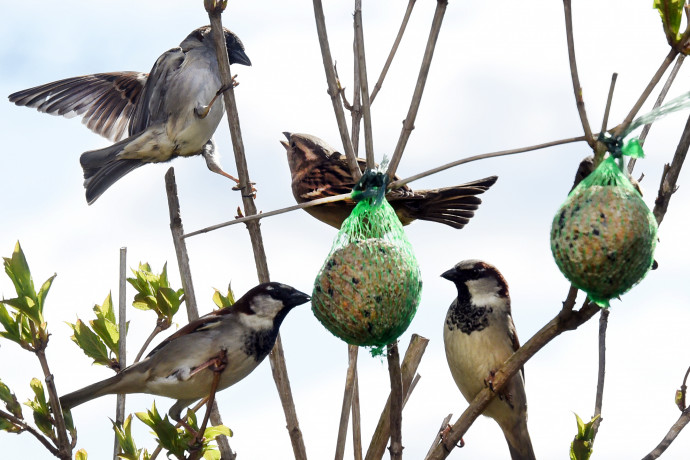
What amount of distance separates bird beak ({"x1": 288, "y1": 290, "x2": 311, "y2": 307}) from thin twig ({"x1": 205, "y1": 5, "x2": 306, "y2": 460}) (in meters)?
0.19

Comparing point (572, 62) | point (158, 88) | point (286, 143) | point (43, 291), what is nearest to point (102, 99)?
point (158, 88)

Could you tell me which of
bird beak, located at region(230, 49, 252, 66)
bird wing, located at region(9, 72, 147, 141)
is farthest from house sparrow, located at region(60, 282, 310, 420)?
bird wing, located at region(9, 72, 147, 141)

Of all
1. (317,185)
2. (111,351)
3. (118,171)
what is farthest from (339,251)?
(118,171)

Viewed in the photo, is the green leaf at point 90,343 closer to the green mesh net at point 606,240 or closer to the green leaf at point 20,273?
the green leaf at point 20,273

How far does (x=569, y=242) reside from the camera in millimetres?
2469

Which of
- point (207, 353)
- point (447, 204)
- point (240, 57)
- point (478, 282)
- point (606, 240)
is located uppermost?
point (240, 57)

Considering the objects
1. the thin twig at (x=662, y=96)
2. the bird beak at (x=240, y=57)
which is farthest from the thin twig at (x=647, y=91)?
the bird beak at (x=240, y=57)

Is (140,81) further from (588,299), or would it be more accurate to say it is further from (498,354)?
(588,299)

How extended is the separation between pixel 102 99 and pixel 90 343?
3.00m

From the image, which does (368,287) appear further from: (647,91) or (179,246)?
(179,246)

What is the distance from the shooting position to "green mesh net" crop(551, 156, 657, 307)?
2.43 m

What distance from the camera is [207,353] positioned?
3793 mm

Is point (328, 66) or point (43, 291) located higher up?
point (328, 66)

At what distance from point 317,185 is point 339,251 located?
234 centimetres
